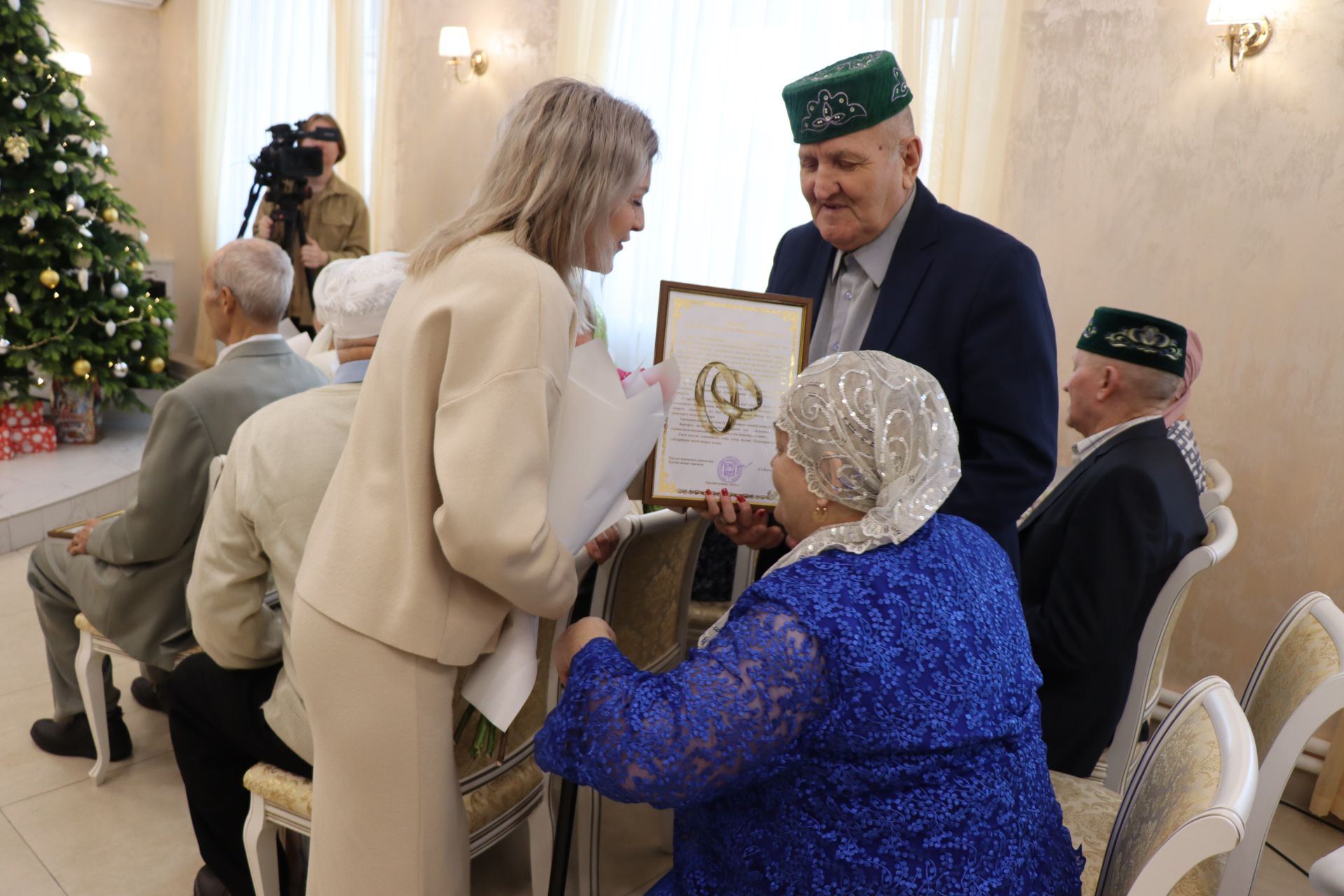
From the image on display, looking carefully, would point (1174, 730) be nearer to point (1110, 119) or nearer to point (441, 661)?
point (441, 661)

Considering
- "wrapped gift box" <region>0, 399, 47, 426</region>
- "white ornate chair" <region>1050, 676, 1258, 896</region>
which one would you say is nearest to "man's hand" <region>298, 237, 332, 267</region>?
"wrapped gift box" <region>0, 399, 47, 426</region>

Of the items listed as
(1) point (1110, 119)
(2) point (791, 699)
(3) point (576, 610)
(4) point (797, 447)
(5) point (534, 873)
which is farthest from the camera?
(1) point (1110, 119)

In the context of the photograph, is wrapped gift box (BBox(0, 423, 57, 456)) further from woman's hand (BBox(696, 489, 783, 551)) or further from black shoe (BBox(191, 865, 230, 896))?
woman's hand (BBox(696, 489, 783, 551))

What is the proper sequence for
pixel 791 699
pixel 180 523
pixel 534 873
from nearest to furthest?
pixel 791 699 → pixel 534 873 → pixel 180 523

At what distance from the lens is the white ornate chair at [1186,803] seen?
38.7 inches

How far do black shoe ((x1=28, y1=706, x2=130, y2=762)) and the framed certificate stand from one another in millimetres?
2016

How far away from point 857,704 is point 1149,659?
1.32m

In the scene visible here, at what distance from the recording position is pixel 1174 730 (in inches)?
51.9

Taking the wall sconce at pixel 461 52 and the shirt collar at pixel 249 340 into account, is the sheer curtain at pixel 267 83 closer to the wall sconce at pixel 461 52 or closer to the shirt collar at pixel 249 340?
the wall sconce at pixel 461 52

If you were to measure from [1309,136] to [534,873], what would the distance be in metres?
2.91

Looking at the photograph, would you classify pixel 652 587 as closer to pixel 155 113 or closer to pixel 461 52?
pixel 461 52

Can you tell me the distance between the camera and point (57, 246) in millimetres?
5254

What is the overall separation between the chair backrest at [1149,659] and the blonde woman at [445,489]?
4.53 ft

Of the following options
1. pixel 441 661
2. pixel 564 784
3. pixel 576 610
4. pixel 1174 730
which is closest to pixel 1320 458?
pixel 1174 730
